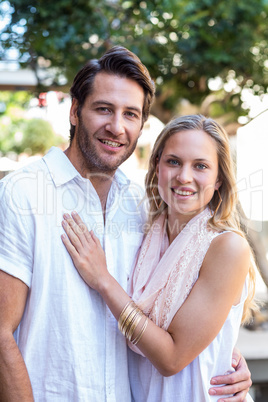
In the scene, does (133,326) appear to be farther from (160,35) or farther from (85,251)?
(160,35)

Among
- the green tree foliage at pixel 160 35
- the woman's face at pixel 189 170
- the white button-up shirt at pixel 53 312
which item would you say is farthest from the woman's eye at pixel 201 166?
the green tree foliage at pixel 160 35

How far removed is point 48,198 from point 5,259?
277mm

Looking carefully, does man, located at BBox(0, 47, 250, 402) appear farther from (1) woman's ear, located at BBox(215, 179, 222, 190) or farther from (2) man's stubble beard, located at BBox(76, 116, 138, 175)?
(1) woman's ear, located at BBox(215, 179, 222, 190)

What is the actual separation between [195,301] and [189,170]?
488mm

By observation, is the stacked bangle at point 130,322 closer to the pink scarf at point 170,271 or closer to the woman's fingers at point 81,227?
the pink scarf at point 170,271

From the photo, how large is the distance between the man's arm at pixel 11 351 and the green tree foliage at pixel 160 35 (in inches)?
78.5

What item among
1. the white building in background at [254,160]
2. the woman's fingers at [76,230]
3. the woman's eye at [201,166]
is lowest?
the woman's fingers at [76,230]

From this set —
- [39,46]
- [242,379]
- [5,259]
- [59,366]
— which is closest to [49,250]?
[5,259]

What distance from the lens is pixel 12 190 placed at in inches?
68.6

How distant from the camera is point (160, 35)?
140 inches

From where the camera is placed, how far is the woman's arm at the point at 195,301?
5.52 ft

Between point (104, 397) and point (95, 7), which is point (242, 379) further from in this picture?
point (95, 7)

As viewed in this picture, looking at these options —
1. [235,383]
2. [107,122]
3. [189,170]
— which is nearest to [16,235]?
[107,122]

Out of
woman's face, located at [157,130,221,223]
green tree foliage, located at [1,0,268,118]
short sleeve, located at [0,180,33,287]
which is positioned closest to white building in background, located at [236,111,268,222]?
green tree foliage, located at [1,0,268,118]
